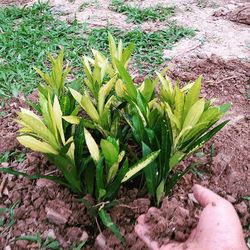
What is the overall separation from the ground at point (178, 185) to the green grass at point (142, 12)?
0.56m

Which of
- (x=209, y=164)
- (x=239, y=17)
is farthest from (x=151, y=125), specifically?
(x=239, y=17)

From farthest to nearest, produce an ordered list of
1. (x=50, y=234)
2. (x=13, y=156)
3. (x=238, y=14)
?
1. (x=238, y=14)
2. (x=13, y=156)
3. (x=50, y=234)

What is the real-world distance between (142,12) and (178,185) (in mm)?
2310

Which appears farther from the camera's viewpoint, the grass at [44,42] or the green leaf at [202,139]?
the grass at [44,42]

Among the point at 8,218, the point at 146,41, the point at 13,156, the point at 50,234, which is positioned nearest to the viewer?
the point at 50,234

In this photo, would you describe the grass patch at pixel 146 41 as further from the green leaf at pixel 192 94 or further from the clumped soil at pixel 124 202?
the green leaf at pixel 192 94

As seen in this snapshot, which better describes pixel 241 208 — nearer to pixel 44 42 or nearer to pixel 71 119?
pixel 71 119

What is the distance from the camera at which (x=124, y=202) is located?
1.80 meters

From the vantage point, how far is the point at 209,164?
2094 millimetres

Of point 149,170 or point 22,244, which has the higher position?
point 149,170

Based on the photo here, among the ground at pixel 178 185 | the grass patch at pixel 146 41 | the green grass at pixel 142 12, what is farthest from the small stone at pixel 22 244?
the green grass at pixel 142 12

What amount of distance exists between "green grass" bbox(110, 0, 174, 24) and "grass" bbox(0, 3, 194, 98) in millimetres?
237

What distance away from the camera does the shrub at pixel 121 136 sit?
5.49 feet

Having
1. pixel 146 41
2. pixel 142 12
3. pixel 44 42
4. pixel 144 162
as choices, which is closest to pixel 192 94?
pixel 144 162
